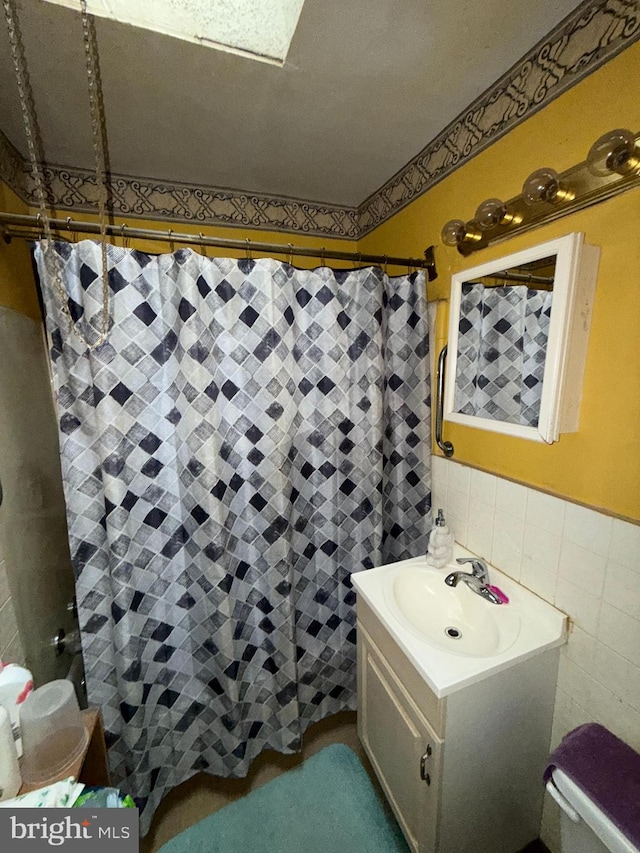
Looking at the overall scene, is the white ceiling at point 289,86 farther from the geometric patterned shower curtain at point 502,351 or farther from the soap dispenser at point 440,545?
the soap dispenser at point 440,545

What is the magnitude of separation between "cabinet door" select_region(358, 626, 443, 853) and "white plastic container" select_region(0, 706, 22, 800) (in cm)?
93

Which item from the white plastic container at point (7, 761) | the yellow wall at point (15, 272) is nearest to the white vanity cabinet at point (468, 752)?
the white plastic container at point (7, 761)

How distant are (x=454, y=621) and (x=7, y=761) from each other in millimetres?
1187

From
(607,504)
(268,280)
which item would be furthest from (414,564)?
(268,280)

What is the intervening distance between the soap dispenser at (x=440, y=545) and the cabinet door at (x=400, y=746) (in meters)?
0.37

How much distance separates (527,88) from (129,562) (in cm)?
188

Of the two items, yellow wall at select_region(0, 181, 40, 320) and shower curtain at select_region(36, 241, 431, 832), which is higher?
yellow wall at select_region(0, 181, 40, 320)

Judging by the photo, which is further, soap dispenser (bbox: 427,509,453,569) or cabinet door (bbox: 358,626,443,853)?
soap dispenser (bbox: 427,509,453,569)

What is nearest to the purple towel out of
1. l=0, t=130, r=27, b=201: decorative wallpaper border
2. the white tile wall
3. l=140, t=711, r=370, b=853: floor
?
the white tile wall

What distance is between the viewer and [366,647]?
1.23 m

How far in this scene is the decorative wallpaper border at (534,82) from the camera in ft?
2.50

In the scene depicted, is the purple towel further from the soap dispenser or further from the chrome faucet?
the soap dispenser

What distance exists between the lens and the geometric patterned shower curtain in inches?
37.7

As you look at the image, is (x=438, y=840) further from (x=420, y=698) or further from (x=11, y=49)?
(x=11, y=49)
